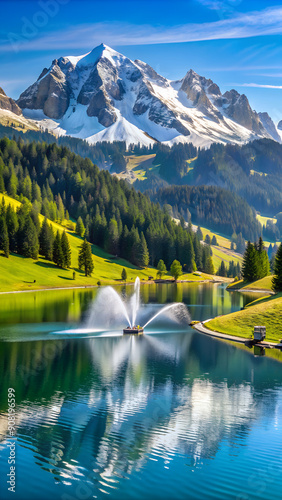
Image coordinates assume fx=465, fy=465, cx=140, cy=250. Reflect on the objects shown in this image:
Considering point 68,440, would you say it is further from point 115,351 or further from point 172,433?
point 115,351

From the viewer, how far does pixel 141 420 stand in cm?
3566

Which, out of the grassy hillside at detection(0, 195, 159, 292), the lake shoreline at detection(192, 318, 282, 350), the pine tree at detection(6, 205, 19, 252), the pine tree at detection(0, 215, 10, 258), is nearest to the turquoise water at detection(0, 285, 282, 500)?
the lake shoreline at detection(192, 318, 282, 350)

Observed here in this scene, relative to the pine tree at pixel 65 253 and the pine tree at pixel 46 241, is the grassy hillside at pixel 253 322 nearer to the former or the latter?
the pine tree at pixel 65 253

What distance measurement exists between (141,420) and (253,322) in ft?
151

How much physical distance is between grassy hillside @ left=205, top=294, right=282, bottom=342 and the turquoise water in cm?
916

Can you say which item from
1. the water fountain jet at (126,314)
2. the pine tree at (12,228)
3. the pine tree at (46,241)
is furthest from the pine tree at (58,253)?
the water fountain jet at (126,314)

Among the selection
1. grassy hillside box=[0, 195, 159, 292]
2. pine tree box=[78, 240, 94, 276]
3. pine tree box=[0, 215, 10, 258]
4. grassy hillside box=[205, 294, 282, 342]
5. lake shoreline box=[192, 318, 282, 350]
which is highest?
pine tree box=[0, 215, 10, 258]

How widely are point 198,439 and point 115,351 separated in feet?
101

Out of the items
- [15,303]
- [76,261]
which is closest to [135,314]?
[15,303]

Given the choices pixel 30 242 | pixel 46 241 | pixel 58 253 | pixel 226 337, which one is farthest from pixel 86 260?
pixel 226 337

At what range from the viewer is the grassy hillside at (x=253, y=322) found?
73688mm

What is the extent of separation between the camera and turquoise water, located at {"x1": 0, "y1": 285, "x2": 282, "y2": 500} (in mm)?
26328

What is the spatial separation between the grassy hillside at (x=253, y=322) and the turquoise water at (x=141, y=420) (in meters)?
9.16

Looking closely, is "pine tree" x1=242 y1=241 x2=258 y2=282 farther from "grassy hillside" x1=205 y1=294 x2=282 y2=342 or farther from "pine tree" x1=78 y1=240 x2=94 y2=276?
"grassy hillside" x1=205 y1=294 x2=282 y2=342
